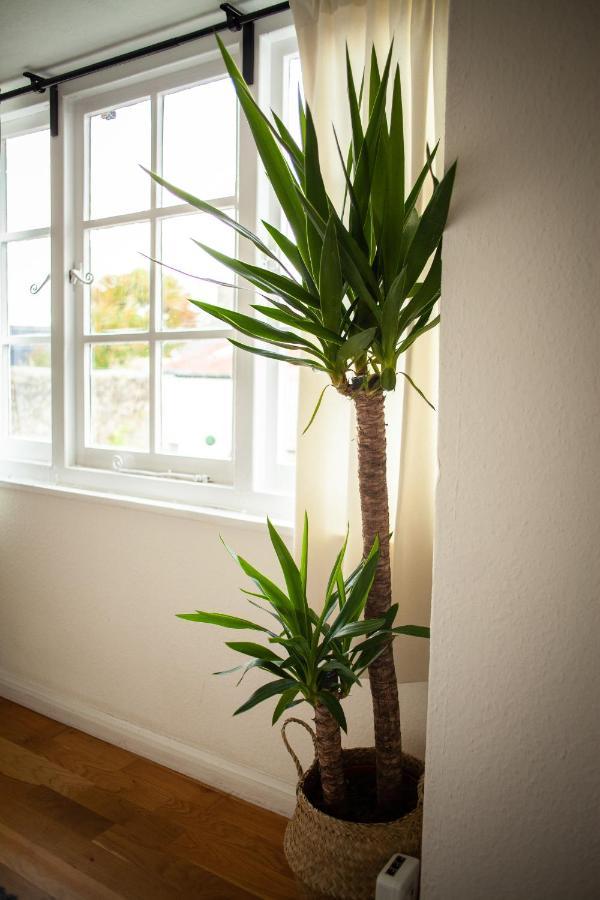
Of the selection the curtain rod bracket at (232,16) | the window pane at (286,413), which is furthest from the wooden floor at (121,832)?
the curtain rod bracket at (232,16)

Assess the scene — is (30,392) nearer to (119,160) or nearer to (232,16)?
(119,160)

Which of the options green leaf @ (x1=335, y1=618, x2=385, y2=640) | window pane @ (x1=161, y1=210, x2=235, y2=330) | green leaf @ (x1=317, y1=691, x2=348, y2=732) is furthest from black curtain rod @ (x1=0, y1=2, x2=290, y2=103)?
green leaf @ (x1=317, y1=691, x2=348, y2=732)

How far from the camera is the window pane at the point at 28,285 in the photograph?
8.80 feet

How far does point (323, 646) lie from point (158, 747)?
48.0 inches

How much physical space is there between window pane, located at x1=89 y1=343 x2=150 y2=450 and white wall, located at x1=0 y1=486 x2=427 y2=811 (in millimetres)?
264

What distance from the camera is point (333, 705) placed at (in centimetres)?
133

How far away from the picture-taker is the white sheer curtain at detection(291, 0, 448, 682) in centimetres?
153

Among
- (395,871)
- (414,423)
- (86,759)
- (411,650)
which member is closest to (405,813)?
(395,871)

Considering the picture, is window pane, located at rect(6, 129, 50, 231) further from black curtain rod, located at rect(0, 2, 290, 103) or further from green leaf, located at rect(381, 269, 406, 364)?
green leaf, located at rect(381, 269, 406, 364)

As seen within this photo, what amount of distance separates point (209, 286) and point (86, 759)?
1.62m

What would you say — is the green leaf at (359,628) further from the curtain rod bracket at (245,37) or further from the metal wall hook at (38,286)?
the metal wall hook at (38,286)

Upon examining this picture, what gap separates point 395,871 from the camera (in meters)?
1.28

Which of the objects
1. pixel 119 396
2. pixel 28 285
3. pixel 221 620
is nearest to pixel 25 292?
pixel 28 285

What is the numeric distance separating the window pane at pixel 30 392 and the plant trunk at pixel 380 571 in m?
1.75
